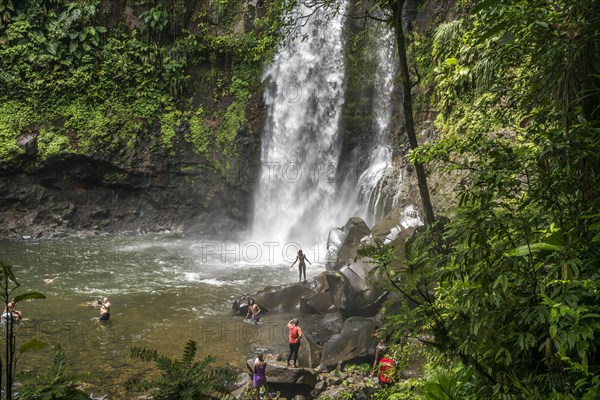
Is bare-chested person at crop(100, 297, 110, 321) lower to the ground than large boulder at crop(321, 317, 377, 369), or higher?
higher

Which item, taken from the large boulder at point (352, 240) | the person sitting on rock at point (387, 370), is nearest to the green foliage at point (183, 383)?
the person sitting on rock at point (387, 370)

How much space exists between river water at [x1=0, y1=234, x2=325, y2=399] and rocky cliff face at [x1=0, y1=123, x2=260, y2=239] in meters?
1.24

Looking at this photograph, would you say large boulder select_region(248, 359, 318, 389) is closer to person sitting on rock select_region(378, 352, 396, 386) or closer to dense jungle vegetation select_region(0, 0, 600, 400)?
person sitting on rock select_region(378, 352, 396, 386)

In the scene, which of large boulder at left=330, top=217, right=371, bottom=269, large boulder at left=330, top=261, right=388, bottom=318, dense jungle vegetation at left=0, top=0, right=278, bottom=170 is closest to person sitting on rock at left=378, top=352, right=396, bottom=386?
large boulder at left=330, top=261, right=388, bottom=318

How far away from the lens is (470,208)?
3.12 m

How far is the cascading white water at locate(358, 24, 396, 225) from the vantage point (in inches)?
695

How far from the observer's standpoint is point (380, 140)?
1962 cm

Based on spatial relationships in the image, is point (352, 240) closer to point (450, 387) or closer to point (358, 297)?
point (358, 297)

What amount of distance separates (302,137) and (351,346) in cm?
1388

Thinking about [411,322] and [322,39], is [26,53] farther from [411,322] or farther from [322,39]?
[411,322]

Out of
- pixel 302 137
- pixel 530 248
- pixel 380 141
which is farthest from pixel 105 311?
pixel 302 137

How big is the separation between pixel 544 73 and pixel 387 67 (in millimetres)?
17616

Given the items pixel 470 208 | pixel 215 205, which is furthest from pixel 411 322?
pixel 215 205

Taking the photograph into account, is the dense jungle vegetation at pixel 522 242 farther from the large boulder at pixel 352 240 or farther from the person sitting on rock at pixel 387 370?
the large boulder at pixel 352 240
